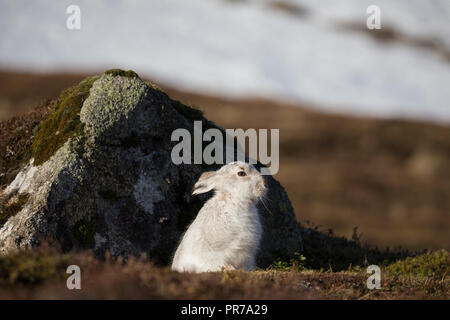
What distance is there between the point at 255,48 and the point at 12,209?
5808 centimetres

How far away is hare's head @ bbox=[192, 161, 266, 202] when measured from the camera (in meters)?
9.10

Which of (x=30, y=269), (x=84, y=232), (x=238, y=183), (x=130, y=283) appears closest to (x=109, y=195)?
(x=84, y=232)

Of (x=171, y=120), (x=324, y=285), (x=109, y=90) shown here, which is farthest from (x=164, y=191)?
(x=324, y=285)

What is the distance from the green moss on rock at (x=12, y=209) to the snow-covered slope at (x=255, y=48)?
41.9 metres

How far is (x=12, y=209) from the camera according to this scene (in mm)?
8938

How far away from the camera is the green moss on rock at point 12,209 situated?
8859 millimetres

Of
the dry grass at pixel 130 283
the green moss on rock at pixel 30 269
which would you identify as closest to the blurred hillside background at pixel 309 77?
the dry grass at pixel 130 283

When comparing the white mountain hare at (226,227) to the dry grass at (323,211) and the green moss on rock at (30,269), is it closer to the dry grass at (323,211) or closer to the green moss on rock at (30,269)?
the dry grass at (323,211)

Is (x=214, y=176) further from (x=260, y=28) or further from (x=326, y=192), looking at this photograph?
(x=260, y=28)

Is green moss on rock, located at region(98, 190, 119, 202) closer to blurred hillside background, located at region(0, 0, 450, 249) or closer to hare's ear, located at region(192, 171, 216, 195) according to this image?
hare's ear, located at region(192, 171, 216, 195)

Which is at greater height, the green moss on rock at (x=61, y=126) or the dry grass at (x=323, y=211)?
the green moss on rock at (x=61, y=126)

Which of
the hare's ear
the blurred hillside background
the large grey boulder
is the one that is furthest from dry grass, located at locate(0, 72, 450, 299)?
the hare's ear

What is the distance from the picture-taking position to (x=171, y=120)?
10.4m

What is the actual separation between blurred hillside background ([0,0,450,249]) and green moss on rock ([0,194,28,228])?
2121cm
